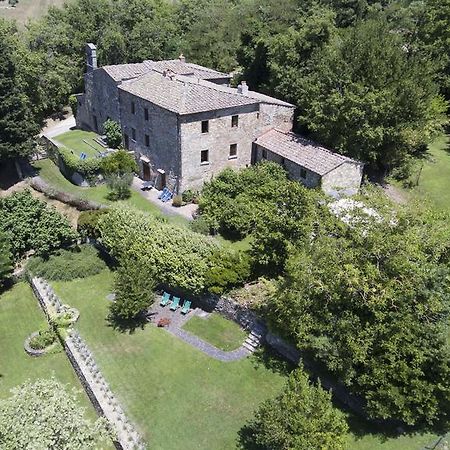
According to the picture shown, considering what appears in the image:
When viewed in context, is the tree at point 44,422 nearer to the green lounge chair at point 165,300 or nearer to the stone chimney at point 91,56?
the green lounge chair at point 165,300

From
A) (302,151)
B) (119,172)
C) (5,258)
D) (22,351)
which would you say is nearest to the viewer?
(22,351)

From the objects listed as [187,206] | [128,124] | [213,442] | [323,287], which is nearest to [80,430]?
[213,442]

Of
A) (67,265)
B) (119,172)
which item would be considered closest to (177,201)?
(119,172)

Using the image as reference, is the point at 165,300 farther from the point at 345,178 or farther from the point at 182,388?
the point at 345,178

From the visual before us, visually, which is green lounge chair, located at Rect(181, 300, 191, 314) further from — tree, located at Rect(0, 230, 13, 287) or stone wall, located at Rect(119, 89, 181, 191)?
stone wall, located at Rect(119, 89, 181, 191)

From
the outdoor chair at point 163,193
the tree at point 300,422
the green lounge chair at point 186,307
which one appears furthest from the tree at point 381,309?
the outdoor chair at point 163,193

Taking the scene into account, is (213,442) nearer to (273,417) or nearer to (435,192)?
(273,417)

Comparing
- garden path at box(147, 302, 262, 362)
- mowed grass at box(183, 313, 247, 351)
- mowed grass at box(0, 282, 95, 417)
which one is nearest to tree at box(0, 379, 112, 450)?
mowed grass at box(0, 282, 95, 417)
